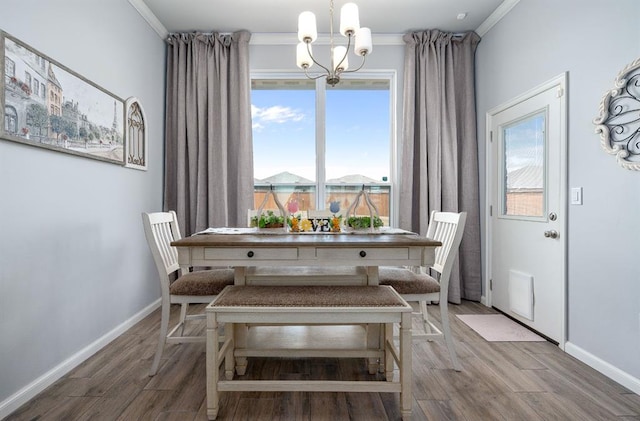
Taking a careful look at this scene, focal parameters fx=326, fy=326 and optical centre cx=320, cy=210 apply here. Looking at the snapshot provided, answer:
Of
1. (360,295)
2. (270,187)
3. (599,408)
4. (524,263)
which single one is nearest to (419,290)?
(360,295)

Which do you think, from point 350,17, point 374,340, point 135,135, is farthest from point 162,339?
point 350,17

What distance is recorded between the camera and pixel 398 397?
1712 millimetres

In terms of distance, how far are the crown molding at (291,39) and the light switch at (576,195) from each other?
2.26 metres

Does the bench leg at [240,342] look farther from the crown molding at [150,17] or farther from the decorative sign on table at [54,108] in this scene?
the crown molding at [150,17]

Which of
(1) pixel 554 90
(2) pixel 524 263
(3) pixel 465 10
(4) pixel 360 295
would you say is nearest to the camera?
(4) pixel 360 295

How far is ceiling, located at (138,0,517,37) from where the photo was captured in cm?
294

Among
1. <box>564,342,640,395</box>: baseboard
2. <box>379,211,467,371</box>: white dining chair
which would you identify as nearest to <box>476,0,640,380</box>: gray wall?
<box>564,342,640,395</box>: baseboard

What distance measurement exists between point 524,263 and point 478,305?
746mm

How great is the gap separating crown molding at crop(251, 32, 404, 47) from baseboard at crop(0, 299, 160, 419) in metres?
2.99

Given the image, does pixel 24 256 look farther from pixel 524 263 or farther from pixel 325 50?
pixel 524 263

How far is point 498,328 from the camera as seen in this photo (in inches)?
106

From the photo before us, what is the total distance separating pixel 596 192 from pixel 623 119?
445 mm

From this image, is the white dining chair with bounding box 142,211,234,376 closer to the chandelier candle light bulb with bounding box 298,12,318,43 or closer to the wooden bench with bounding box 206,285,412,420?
the wooden bench with bounding box 206,285,412,420

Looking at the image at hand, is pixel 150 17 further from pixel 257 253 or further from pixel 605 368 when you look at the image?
pixel 605 368
